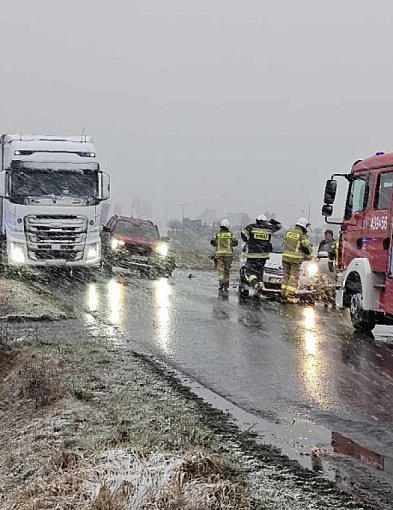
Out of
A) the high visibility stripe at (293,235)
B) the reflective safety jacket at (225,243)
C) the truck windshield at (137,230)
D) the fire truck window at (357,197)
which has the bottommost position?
the truck windshield at (137,230)

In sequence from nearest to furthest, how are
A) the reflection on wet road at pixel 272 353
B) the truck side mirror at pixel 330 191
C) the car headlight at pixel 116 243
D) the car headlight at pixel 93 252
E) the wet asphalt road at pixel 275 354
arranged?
1. the wet asphalt road at pixel 275 354
2. the reflection on wet road at pixel 272 353
3. the truck side mirror at pixel 330 191
4. the car headlight at pixel 93 252
5. the car headlight at pixel 116 243

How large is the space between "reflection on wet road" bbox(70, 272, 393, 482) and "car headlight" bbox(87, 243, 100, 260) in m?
2.92

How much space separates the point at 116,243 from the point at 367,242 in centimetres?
1252

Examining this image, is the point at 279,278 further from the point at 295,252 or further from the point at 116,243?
the point at 116,243

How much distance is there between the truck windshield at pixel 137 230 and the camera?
77.0 feet

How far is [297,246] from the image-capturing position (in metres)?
15.3

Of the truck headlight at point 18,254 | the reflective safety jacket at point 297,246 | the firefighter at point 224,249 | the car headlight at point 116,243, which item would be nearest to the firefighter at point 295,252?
the reflective safety jacket at point 297,246

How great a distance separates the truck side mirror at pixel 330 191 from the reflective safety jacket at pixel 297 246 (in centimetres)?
273

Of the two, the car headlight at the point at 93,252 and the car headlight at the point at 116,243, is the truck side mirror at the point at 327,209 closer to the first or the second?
the car headlight at the point at 93,252

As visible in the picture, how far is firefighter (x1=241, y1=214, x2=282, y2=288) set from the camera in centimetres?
1678

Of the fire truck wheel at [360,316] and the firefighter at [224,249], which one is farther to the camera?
the firefighter at [224,249]

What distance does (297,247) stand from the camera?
15.3 metres

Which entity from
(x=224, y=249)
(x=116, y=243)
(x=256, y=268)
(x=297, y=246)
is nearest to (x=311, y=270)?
(x=256, y=268)

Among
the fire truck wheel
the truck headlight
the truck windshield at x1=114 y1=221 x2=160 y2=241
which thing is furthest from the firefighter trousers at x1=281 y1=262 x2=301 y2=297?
the truck windshield at x1=114 y1=221 x2=160 y2=241
